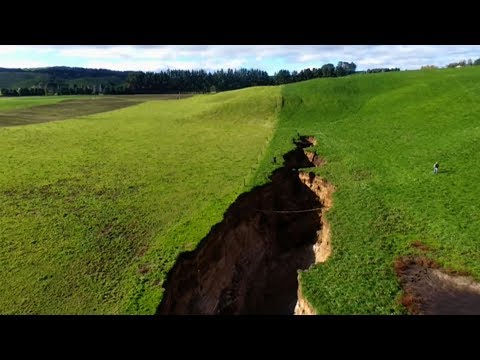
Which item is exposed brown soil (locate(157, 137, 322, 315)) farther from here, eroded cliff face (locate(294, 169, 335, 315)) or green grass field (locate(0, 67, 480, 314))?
green grass field (locate(0, 67, 480, 314))

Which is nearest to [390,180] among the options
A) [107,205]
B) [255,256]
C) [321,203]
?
[321,203]

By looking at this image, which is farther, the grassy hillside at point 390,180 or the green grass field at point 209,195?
the green grass field at point 209,195

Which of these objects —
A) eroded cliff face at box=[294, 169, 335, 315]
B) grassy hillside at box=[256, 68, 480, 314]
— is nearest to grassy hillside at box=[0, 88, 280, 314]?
eroded cliff face at box=[294, 169, 335, 315]

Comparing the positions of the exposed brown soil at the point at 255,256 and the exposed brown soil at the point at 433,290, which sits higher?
the exposed brown soil at the point at 433,290

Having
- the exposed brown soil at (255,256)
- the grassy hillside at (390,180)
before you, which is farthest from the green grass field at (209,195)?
the exposed brown soil at (255,256)

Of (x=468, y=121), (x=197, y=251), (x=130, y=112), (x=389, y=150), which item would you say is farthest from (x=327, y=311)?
(x=130, y=112)

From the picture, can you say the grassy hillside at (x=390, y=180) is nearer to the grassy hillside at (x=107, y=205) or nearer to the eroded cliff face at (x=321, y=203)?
the eroded cliff face at (x=321, y=203)

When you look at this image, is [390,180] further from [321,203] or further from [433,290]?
[433,290]
